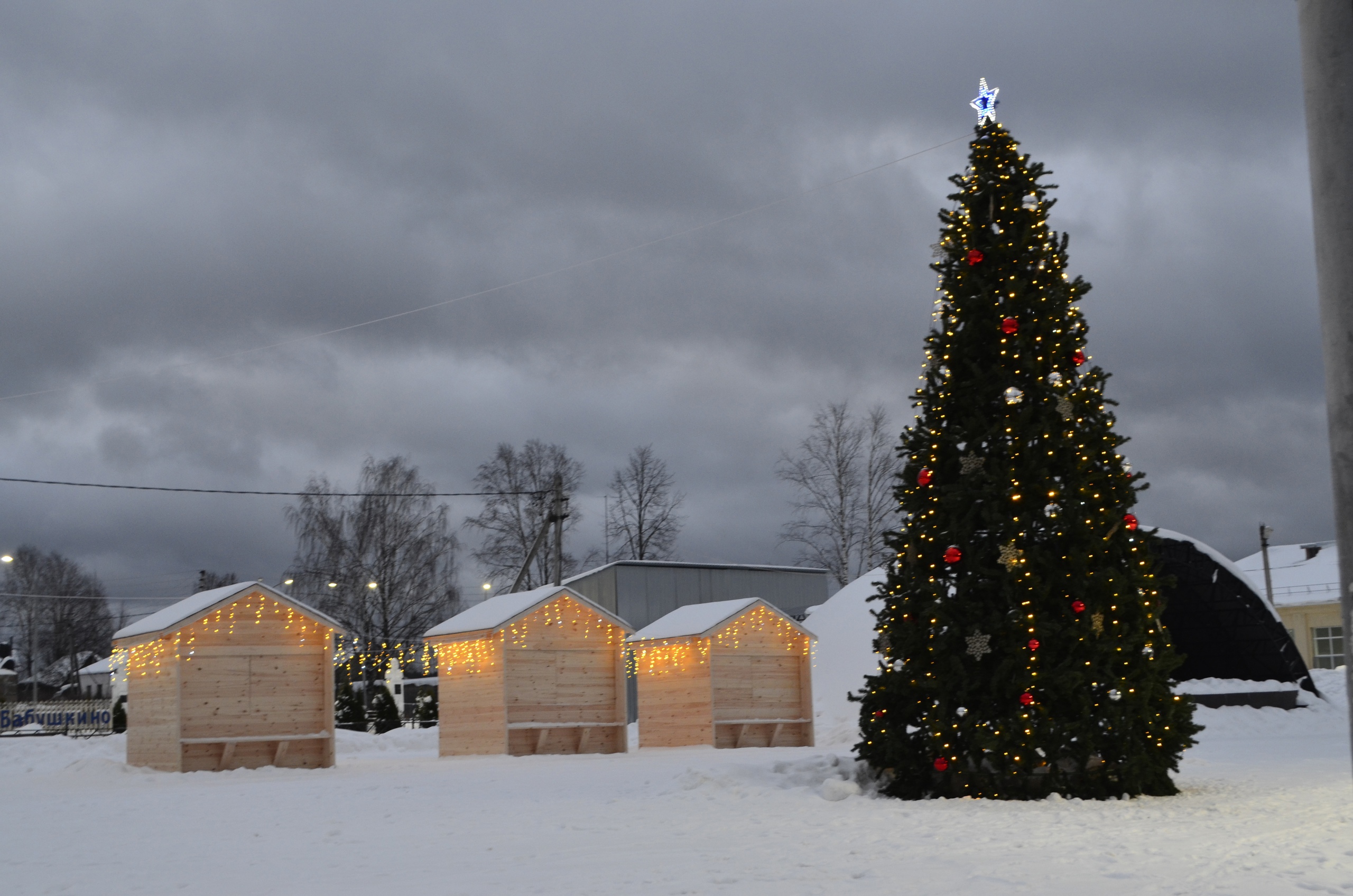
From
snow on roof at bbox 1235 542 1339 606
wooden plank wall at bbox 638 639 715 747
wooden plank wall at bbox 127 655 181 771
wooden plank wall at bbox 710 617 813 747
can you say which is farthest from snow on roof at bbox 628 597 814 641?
snow on roof at bbox 1235 542 1339 606

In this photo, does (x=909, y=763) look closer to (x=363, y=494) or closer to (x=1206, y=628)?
(x=1206, y=628)

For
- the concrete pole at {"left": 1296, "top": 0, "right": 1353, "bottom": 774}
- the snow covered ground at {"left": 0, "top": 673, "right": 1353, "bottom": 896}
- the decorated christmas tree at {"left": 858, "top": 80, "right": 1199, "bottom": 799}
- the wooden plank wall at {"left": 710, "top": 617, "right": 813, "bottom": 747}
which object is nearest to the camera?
the concrete pole at {"left": 1296, "top": 0, "right": 1353, "bottom": 774}

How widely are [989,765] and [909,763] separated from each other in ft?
2.51

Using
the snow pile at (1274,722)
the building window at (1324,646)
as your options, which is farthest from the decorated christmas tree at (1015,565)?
the building window at (1324,646)

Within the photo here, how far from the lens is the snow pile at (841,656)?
26172mm

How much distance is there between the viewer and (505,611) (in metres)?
22.2

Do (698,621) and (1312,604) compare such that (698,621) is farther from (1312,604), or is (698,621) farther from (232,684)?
(1312,604)

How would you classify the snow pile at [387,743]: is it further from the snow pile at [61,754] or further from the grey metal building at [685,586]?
the grey metal building at [685,586]

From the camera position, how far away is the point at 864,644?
30.9m

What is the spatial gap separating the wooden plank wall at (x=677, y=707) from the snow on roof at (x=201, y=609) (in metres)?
7.47

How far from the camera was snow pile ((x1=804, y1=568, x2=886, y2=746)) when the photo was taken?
1030 inches

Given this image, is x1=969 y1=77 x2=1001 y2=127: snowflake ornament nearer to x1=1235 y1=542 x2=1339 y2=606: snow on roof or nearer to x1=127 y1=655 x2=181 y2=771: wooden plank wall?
x1=127 y1=655 x2=181 y2=771: wooden plank wall

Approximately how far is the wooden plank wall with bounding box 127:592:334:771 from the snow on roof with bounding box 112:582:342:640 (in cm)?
14

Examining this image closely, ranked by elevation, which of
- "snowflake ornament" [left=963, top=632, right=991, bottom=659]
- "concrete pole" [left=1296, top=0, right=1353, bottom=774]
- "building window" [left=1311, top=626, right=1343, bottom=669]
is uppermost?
"concrete pole" [left=1296, top=0, right=1353, bottom=774]
